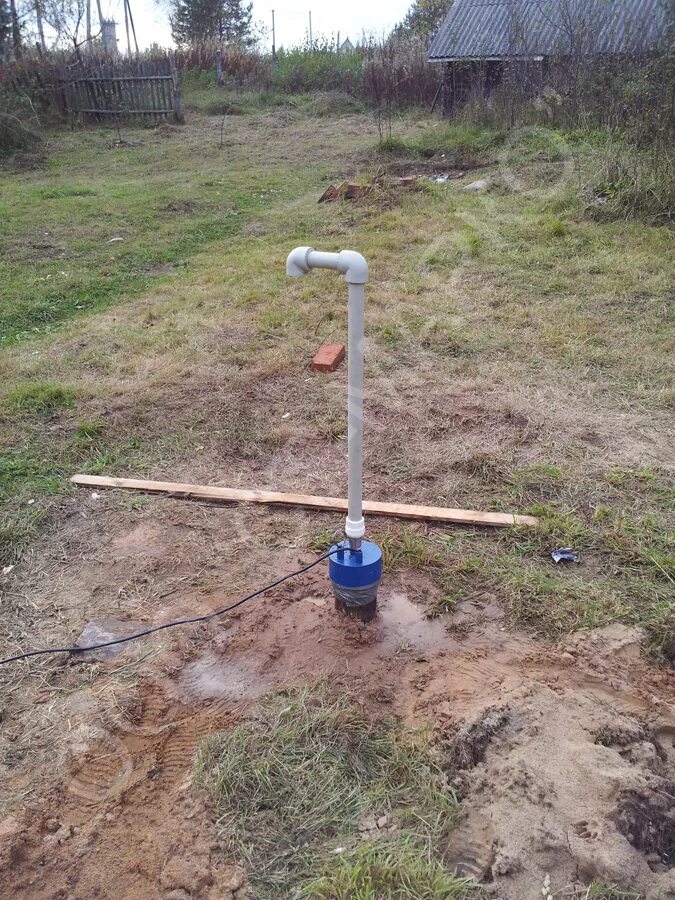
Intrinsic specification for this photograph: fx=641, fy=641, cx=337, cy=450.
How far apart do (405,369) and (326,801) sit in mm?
2962

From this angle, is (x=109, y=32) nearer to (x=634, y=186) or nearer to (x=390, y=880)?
(x=634, y=186)

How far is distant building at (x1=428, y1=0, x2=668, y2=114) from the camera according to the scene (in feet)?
33.4

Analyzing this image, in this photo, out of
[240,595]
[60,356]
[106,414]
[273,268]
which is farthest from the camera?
[273,268]

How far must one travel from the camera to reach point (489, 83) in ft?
40.1

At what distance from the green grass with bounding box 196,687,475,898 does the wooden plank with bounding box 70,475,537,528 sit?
1037mm

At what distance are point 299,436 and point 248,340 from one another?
56.7 inches

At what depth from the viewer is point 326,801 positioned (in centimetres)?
158

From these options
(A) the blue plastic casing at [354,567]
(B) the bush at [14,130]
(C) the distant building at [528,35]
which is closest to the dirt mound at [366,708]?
(A) the blue plastic casing at [354,567]

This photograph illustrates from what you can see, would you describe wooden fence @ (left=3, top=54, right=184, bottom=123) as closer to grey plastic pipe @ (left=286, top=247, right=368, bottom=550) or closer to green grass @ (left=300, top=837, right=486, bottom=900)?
grey plastic pipe @ (left=286, top=247, right=368, bottom=550)

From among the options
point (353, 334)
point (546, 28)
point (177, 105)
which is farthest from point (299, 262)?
point (177, 105)

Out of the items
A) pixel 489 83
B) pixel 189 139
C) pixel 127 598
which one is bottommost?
pixel 127 598

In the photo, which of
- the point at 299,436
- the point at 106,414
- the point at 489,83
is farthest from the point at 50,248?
the point at 489,83

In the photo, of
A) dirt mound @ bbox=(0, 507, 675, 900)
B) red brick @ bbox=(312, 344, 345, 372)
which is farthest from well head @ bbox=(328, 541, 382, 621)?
red brick @ bbox=(312, 344, 345, 372)

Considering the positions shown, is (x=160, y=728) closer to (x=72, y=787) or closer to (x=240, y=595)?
(x=72, y=787)
